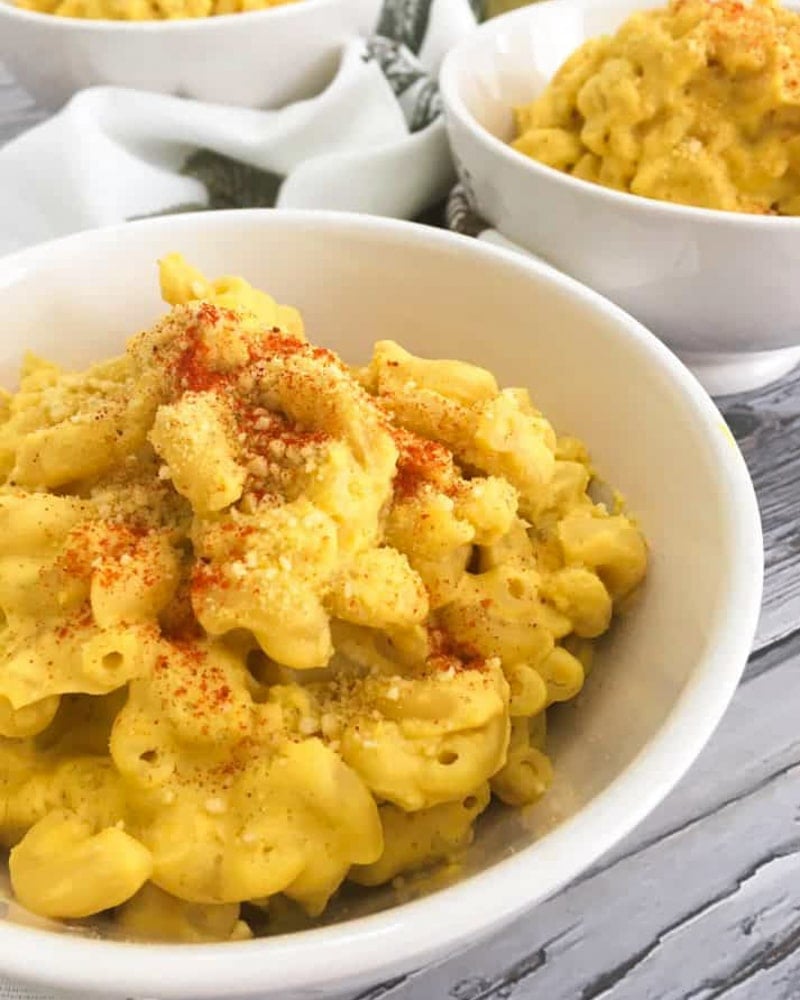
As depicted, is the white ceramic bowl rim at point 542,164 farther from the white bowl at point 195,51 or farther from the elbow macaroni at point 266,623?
the elbow macaroni at point 266,623

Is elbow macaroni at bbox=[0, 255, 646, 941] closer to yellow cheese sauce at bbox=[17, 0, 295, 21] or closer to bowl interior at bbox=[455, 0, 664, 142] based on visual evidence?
bowl interior at bbox=[455, 0, 664, 142]

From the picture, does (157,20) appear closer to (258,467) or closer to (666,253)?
(666,253)

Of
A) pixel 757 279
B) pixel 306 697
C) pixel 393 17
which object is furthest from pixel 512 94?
pixel 306 697

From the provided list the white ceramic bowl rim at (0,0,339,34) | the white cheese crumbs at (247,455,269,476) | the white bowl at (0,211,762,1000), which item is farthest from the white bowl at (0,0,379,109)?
the white cheese crumbs at (247,455,269,476)

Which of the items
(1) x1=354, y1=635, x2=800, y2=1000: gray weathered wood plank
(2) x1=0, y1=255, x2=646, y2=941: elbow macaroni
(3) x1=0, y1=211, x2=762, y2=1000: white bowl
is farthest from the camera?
(1) x1=354, y1=635, x2=800, y2=1000: gray weathered wood plank

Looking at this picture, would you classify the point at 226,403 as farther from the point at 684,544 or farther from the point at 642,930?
the point at 642,930

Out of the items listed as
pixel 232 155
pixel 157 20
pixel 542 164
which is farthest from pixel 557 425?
pixel 157 20
